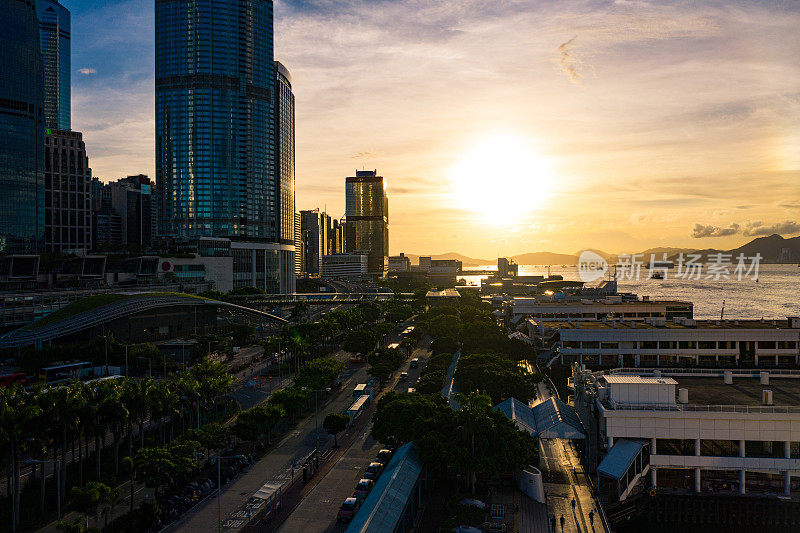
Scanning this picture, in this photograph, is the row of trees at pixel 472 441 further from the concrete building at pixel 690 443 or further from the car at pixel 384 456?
the concrete building at pixel 690 443

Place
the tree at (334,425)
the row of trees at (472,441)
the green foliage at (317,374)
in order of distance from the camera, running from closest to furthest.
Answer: the row of trees at (472,441)
the tree at (334,425)
the green foliage at (317,374)

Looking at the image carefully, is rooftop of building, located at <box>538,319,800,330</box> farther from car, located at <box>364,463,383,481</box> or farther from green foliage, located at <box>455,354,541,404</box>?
car, located at <box>364,463,383,481</box>

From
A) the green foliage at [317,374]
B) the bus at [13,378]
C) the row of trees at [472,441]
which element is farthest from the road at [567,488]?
the bus at [13,378]

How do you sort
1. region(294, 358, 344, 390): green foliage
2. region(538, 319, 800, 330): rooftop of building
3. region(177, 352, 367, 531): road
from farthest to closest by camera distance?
region(538, 319, 800, 330): rooftop of building → region(294, 358, 344, 390): green foliage → region(177, 352, 367, 531): road

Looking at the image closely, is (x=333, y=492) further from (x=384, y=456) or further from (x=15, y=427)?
(x=15, y=427)

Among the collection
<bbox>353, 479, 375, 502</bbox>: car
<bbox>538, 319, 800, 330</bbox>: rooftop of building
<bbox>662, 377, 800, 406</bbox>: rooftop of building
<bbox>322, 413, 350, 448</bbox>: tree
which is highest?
<bbox>538, 319, 800, 330</bbox>: rooftop of building

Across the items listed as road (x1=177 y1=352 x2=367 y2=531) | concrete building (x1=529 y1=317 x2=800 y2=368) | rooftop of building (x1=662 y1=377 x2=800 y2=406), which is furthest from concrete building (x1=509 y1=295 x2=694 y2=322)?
road (x1=177 y1=352 x2=367 y2=531)

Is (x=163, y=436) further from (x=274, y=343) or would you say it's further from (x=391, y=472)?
(x=274, y=343)
